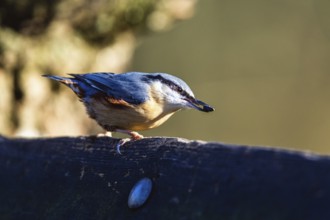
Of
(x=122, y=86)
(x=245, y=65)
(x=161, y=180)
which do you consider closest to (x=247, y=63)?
(x=245, y=65)

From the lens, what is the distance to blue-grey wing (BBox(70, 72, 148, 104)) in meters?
3.24

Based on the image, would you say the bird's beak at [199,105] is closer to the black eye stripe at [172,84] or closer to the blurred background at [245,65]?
the black eye stripe at [172,84]

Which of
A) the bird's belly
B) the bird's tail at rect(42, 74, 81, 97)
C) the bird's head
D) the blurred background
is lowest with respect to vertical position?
the bird's belly

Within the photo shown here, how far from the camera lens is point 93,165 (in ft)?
8.84

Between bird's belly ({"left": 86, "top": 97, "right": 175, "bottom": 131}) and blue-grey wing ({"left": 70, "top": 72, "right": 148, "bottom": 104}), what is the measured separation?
4 cm

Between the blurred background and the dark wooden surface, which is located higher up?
the blurred background

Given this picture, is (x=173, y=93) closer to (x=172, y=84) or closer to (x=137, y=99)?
(x=172, y=84)

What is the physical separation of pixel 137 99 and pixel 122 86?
0.10 meters

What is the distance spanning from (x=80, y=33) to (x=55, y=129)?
0.65 meters

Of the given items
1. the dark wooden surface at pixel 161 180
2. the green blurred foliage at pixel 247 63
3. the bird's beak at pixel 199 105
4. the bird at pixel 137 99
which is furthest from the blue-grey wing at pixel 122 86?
the green blurred foliage at pixel 247 63

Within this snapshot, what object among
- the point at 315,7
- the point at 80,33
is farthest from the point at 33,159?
the point at 315,7

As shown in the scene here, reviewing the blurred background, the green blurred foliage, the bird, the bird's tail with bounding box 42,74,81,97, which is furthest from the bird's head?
the green blurred foliage

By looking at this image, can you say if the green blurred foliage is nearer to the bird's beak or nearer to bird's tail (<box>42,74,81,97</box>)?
bird's tail (<box>42,74,81,97</box>)

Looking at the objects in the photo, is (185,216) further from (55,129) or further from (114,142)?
(55,129)
